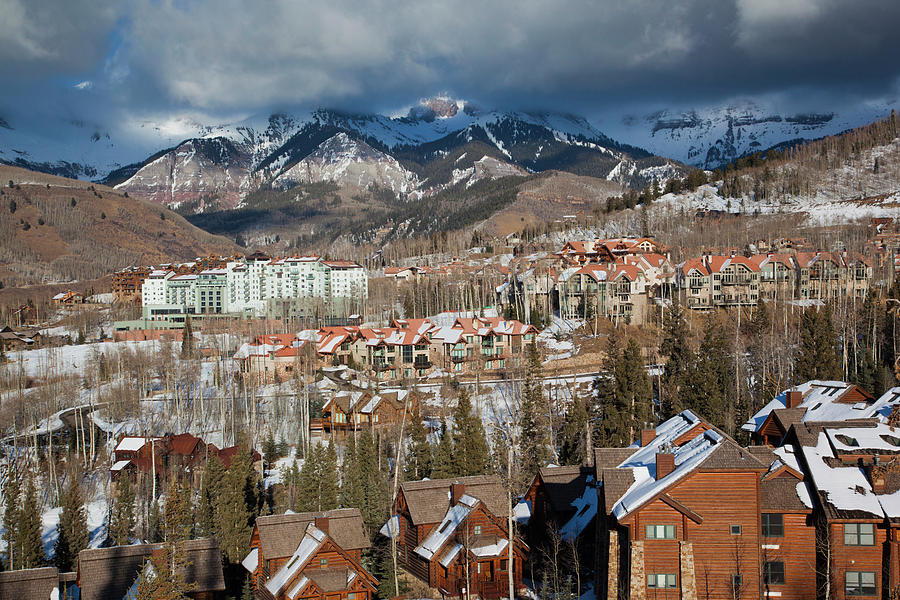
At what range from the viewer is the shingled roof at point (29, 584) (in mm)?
32969

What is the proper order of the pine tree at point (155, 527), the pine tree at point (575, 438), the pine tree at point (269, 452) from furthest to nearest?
the pine tree at point (269, 452)
the pine tree at point (575, 438)
the pine tree at point (155, 527)

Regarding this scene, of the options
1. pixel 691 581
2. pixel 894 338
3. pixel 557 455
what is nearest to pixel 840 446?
pixel 691 581

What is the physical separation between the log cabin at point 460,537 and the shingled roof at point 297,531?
1.77 metres

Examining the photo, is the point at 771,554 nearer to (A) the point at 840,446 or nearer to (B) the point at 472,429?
(A) the point at 840,446

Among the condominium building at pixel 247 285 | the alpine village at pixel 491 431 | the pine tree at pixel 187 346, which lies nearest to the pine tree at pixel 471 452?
the alpine village at pixel 491 431

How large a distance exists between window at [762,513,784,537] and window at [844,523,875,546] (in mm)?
2057

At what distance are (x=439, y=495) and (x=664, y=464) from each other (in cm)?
1439

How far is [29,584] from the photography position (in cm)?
3338

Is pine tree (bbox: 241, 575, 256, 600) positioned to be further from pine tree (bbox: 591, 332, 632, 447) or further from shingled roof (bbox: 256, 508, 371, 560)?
pine tree (bbox: 591, 332, 632, 447)

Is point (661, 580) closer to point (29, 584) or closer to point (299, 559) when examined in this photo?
point (299, 559)

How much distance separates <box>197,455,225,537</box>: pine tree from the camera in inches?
1746

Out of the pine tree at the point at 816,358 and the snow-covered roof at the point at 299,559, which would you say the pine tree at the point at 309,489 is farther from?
the pine tree at the point at 816,358

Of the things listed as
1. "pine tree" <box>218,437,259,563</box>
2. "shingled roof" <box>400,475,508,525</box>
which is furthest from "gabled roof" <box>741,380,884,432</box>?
"pine tree" <box>218,437,259,563</box>

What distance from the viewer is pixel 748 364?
73.1 metres
